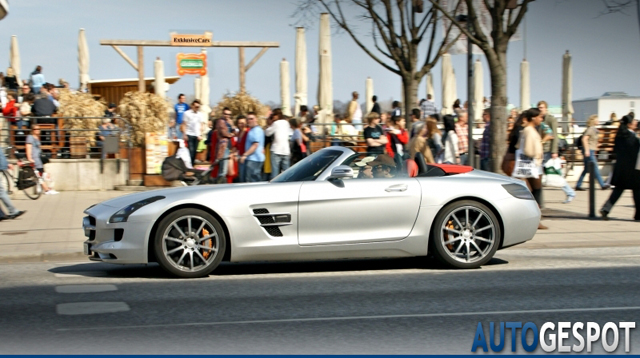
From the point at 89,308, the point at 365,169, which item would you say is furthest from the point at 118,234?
the point at 365,169

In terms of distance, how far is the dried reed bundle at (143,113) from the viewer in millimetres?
20656

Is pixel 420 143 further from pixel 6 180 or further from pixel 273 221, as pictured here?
pixel 6 180

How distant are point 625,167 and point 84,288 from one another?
9511 mm

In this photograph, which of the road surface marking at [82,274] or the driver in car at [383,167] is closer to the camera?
the road surface marking at [82,274]

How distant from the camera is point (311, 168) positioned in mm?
9039

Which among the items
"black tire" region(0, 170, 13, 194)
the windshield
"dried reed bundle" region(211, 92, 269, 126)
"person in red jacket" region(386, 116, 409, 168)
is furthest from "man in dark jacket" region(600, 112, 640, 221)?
"black tire" region(0, 170, 13, 194)

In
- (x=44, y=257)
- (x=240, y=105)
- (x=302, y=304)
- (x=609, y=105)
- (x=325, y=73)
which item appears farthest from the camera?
(x=609, y=105)

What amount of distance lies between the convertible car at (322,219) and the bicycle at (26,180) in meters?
8.78

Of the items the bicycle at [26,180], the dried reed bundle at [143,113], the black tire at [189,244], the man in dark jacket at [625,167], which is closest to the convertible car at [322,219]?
the black tire at [189,244]

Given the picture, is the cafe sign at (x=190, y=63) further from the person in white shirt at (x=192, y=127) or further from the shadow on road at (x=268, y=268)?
the shadow on road at (x=268, y=268)

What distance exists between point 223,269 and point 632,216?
845cm

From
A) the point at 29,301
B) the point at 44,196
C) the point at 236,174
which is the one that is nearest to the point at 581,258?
the point at 29,301

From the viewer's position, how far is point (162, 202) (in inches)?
328

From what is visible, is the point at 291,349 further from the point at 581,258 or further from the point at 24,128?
the point at 24,128
